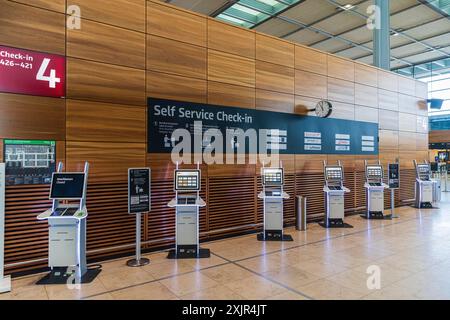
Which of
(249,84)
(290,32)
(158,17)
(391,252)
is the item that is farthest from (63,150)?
(290,32)

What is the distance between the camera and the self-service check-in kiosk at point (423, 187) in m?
9.29

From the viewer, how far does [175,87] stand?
5.43 meters

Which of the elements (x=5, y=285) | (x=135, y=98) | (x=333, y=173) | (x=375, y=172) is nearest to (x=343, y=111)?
(x=375, y=172)

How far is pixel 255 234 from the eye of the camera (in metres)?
6.30

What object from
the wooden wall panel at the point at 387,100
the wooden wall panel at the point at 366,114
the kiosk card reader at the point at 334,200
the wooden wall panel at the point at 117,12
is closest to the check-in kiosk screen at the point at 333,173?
the kiosk card reader at the point at 334,200

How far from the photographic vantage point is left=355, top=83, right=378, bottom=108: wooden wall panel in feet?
27.8

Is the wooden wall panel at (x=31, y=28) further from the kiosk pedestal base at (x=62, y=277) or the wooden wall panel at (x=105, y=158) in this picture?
the kiosk pedestal base at (x=62, y=277)

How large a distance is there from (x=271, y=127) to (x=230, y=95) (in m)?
1.29

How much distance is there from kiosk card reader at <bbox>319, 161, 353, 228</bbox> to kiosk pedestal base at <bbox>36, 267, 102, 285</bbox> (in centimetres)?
522

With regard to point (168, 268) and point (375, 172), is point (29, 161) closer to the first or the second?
point (168, 268)

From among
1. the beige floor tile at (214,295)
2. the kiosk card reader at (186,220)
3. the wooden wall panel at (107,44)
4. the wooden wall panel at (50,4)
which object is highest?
the wooden wall panel at (50,4)

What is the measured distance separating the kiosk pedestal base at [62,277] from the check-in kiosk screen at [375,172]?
23.0 ft

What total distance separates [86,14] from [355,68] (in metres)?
7.18

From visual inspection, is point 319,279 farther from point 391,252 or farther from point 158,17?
point 158,17
